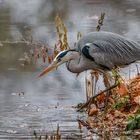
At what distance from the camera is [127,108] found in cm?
789

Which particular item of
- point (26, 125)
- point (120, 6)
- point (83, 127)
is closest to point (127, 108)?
point (83, 127)

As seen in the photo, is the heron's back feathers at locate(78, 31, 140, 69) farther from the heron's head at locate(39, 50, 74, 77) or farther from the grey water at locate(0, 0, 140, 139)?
the grey water at locate(0, 0, 140, 139)

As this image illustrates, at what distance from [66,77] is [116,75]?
2.10 meters

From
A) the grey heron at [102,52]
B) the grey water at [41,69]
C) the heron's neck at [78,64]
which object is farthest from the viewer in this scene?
the heron's neck at [78,64]

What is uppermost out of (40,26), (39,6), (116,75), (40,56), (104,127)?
(39,6)

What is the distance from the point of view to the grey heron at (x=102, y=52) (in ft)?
26.8

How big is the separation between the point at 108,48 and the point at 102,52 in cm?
9

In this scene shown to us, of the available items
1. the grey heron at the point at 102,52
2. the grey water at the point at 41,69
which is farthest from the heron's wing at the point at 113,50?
the grey water at the point at 41,69

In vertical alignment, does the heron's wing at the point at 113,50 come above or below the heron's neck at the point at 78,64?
above

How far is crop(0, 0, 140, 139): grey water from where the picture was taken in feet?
24.7

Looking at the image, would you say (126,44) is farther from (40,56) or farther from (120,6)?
(120,6)

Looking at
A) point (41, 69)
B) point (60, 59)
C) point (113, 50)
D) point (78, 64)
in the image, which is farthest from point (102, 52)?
point (41, 69)

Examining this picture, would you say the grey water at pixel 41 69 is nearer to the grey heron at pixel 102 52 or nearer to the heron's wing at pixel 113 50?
the grey heron at pixel 102 52

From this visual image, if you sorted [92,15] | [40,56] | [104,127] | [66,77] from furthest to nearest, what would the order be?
[92,15] → [40,56] → [66,77] → [104,127]
